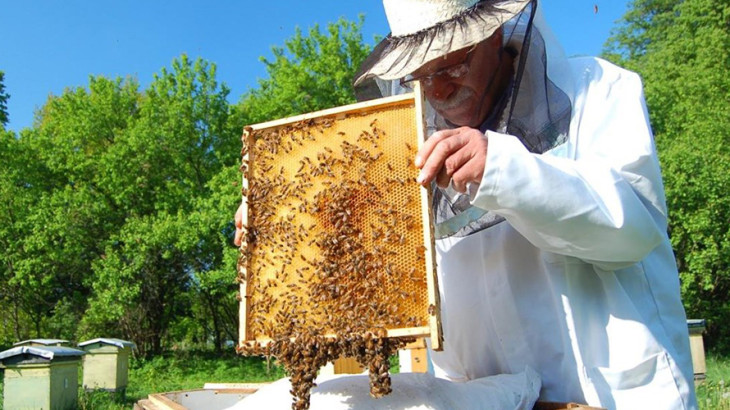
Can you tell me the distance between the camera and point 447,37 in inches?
82.8

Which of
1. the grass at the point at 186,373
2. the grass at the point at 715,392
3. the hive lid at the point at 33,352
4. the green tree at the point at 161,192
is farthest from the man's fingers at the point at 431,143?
the green tree at the point at 161,192

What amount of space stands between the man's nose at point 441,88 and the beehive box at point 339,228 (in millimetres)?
323

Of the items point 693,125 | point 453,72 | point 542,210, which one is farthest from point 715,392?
point 693,125

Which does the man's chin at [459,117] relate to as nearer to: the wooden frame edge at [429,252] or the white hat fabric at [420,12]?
the white hat fabric at [420,12]

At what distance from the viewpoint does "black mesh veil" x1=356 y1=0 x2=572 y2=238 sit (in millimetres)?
A: 2176

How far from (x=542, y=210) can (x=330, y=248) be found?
0.68 m

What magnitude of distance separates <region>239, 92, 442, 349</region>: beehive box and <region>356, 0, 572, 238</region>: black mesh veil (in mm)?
400

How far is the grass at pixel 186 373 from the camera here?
439 inches

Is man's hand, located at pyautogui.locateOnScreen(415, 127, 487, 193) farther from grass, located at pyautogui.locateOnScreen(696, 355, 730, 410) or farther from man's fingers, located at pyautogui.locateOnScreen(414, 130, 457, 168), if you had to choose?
grass, located at pyautogui.locateOnScreen(696, 355, 730, 410)

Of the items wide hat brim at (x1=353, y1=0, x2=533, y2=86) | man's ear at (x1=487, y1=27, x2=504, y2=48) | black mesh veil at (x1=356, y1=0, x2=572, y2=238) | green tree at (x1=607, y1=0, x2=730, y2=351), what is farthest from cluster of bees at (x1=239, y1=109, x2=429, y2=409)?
green tree at (x1=607, y1=0, x2=730, y2=351)

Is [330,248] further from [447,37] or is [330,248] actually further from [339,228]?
[447,37]

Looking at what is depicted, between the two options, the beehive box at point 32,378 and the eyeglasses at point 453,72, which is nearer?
the eyeglasses at point 453,72

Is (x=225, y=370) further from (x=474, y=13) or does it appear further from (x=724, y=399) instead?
(x=474, y=13)

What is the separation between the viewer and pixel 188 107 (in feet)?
73.7
